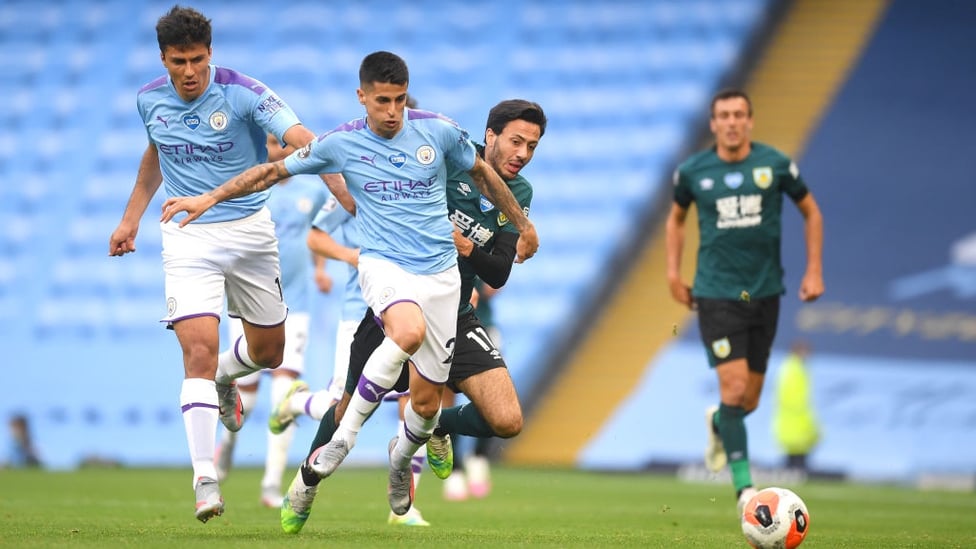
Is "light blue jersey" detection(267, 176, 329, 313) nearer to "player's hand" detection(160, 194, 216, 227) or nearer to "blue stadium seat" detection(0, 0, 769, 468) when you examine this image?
"player's hand" detection(160, 194, 216, 227)

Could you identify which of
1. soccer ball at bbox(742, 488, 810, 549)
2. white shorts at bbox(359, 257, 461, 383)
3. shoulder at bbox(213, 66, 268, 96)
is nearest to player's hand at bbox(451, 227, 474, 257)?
white shorts at bbox(359, 257, 461, 383)

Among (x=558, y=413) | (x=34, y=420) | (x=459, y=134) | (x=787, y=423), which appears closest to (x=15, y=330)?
(x=34, y=420)

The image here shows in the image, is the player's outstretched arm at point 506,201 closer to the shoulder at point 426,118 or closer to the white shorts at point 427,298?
the shoulder at point 426,118

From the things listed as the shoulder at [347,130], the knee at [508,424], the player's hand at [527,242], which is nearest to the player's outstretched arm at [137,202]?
the shoulder at [347,130]

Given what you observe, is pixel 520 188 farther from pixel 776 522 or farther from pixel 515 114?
pixel 776 522

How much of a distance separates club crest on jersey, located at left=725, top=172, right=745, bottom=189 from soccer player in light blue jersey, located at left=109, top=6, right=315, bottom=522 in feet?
9.55

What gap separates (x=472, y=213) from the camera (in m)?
7.11

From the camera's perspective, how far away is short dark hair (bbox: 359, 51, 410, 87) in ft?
20.9

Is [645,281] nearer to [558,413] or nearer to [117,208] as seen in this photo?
[558,413]

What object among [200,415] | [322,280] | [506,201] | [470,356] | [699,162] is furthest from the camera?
[322,280]

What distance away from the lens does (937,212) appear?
18641mm

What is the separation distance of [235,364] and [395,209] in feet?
6.12

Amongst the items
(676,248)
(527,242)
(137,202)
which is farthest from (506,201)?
(676,248)

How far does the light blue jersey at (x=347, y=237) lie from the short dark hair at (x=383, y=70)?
2132 millimetres
